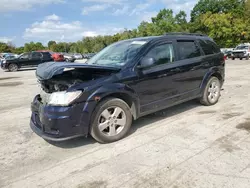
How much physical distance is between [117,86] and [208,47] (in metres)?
3.13

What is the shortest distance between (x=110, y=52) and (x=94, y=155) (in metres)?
2.35

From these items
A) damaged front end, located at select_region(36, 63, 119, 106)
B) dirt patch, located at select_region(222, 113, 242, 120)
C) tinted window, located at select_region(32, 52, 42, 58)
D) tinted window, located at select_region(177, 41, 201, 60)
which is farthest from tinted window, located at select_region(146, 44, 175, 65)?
tinted window, located at select_region(32, 52, 42, 58)

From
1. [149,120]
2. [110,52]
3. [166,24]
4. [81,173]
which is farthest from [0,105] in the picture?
[166,24]

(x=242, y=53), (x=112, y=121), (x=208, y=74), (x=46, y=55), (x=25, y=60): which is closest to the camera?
(x=112, y=121)

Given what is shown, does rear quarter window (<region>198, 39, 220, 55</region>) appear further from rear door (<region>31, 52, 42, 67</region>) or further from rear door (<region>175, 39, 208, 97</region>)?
rear door (<region>31, 52, 42, 67</region>)

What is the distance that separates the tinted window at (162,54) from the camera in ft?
15.8

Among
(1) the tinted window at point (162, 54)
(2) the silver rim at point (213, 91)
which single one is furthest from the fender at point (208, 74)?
(1) the tinted window at point (162, 54)

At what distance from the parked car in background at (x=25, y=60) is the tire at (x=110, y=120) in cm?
1861

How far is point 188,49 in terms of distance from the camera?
5594 mm

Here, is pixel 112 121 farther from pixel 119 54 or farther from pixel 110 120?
pixel 119 54

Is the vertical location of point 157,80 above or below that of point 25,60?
below

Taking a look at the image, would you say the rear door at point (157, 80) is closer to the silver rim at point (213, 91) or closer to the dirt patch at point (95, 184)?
the silver rim at point (213, 91)

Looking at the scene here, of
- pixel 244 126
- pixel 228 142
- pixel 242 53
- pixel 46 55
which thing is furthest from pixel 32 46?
pixel 228 142

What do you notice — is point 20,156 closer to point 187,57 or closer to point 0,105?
point 187,57
